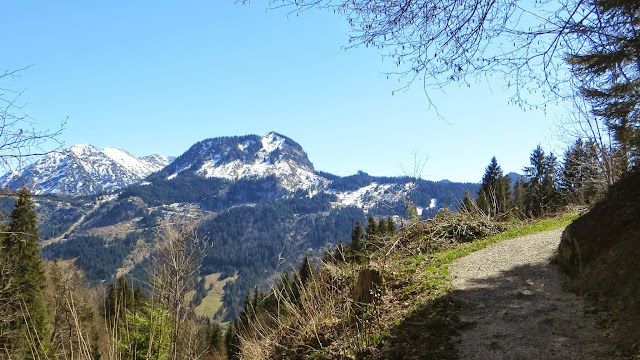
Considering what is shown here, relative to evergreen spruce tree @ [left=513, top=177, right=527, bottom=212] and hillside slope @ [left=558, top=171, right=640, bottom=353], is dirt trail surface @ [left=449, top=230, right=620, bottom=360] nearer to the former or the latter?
hillside slope @ [left=558, top=171, right=640, bottom=353]

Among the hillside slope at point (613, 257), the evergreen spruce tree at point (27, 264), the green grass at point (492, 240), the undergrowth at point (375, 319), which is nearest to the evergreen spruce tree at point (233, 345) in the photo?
the undergrowth at point (375, 319)

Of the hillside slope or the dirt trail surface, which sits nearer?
the dirt trail surface

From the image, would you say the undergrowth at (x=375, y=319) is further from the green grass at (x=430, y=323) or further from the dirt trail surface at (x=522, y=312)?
the dirt trail surface at (x=522, y=312)

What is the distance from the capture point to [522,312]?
18.6 feet

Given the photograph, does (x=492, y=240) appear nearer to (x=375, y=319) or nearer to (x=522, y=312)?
(x=522, y=312)

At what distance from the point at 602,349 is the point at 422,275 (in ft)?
11.8

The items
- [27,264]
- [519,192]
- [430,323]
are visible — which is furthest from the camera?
[519,192]

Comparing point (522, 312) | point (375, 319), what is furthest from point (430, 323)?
point (522, 312)

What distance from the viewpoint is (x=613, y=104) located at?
6512 millimetres

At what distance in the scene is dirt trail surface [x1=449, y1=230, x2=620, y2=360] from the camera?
458 centimetres

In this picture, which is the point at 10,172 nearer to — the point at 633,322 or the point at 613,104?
the point at 633,322

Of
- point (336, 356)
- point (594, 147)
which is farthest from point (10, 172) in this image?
point (594, 147)

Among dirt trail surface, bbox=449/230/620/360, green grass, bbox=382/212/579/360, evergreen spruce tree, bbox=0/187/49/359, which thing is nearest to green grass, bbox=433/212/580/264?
dirt trail surface, bbox=449/230/620/360

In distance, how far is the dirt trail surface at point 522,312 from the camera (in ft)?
15.0
